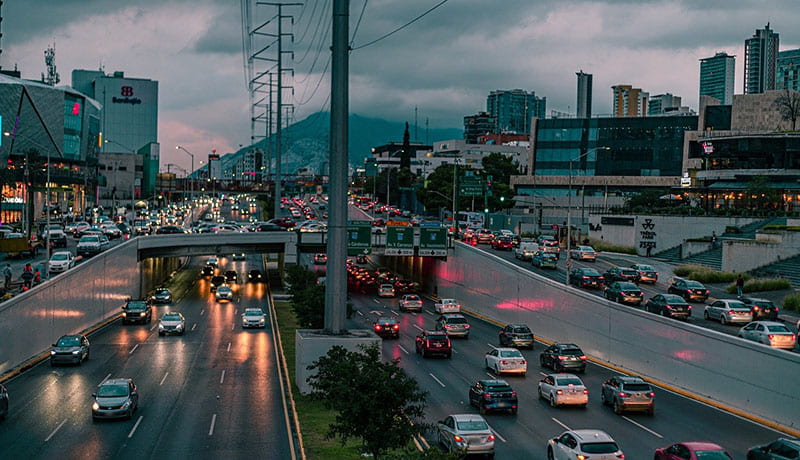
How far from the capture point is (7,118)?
135m

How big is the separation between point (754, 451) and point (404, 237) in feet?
175

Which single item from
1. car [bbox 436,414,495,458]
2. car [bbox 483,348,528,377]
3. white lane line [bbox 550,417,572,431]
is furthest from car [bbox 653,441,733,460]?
car [bbox 483,348,528,377]

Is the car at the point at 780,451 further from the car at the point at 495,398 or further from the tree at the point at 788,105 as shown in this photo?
the tree at the point at 788,105

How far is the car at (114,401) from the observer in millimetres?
28234

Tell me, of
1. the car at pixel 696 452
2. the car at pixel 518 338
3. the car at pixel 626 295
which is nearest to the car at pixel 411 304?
the car at pixel 518 338

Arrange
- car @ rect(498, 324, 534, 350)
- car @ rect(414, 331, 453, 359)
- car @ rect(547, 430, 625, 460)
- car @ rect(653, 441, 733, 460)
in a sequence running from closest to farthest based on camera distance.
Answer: car @ rect(653, 441, 733, 460) → car @ rect(547, 430, 625, 460) → car @ rect(414, 331, 453, 359) → car @ rect(498, 324, 534, 350)

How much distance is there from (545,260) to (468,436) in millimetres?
44852

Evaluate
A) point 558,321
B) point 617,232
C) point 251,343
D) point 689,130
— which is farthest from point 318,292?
point 689,130

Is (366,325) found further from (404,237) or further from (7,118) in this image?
(7,118)

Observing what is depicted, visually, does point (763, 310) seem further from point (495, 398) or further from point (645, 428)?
point (495, 398)

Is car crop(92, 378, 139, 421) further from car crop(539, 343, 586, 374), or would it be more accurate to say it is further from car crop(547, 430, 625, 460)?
car crop(539, 343, 586, 374)

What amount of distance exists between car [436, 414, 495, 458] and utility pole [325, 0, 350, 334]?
8.88m

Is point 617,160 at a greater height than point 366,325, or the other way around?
point 617,160

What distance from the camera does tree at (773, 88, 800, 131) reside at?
359 feet
